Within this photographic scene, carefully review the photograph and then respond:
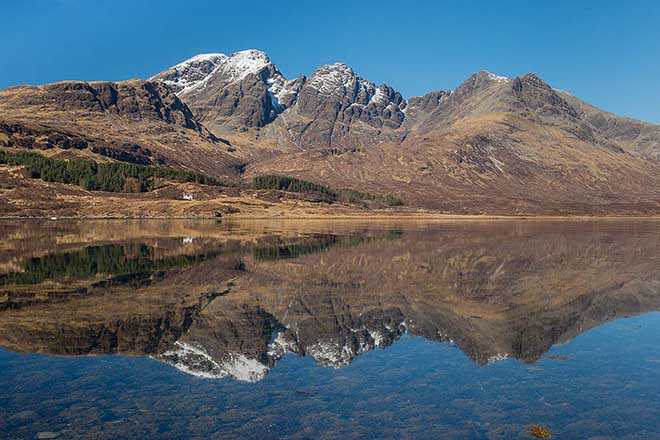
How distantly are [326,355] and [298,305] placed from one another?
859cm

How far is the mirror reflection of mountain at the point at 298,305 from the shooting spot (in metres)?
19.7

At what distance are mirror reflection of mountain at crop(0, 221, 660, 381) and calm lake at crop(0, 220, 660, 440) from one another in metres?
0.14

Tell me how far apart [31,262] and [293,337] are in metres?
33.6

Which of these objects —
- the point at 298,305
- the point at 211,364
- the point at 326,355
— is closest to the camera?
the point at 211,364

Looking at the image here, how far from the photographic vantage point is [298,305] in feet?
90.1

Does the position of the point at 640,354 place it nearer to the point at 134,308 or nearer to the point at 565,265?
the point at 134,308

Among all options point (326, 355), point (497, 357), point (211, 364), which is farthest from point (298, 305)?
point (497, 357)

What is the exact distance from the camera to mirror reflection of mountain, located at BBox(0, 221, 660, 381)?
19703 millimetres

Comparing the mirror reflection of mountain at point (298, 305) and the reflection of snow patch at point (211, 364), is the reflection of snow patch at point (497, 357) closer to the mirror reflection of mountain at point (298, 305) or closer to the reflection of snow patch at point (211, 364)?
the mirror reflection of mountain at point (298, 305)

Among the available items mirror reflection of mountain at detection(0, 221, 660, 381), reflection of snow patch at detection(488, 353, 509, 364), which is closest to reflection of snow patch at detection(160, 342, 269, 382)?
mirror reflection of mountain at detection(0, 221, 660, 381)

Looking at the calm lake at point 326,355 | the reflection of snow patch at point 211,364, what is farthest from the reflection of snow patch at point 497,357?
the reflection of snow patch at point 211,364

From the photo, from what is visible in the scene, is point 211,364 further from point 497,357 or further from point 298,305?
point 497,357

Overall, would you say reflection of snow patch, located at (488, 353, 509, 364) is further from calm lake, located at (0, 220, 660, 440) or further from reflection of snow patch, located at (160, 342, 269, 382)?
reflection of snow patch, located at (160, 342, 269, 382)

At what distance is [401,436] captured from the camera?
1220 centimetres
